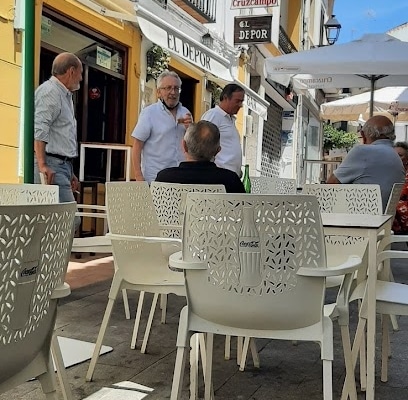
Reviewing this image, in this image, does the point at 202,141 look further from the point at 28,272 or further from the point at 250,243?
the point at 28,272

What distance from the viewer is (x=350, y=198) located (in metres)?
3.99

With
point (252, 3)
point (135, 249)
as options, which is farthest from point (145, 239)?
point (252, 3)

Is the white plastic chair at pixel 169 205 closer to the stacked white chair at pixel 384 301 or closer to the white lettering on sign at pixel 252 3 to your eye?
the stacked white chair at pixel 384 301

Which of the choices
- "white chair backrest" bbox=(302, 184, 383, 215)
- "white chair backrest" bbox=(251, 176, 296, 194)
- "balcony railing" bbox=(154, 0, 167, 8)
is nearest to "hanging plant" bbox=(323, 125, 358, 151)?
"balcony railing" bbox=(154, 0, 167, 8)

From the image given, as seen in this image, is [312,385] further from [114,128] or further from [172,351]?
[114,128]

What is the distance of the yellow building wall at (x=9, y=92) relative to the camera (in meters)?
5.81

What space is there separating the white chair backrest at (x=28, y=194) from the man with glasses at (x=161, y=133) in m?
2.09

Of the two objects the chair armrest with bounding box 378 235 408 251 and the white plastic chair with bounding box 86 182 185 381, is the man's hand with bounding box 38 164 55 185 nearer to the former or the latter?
the white plastic chair with bounding box 86 182 185 381

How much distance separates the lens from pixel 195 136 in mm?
3262

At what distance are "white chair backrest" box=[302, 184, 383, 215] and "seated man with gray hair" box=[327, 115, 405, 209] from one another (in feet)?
2.23

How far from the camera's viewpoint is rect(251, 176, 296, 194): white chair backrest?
17.8ft

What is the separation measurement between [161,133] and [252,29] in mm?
6717

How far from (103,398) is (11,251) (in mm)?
1430

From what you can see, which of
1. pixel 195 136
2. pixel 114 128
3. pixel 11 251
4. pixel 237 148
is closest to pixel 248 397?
pixel 195 136
